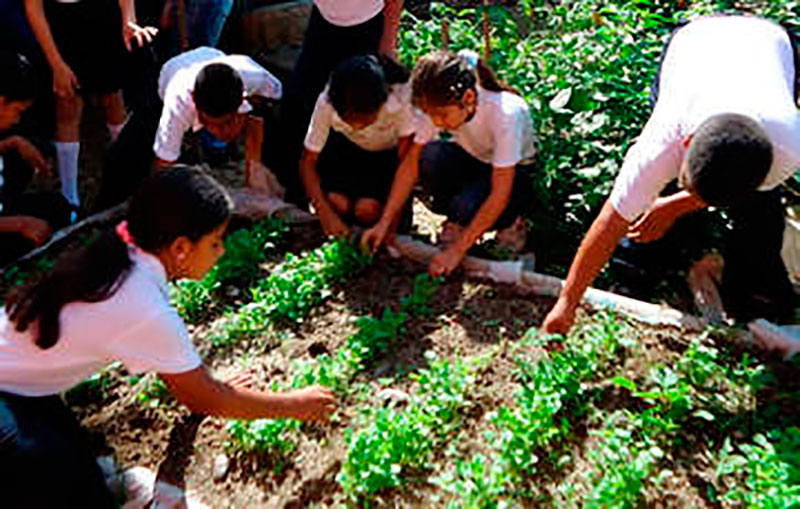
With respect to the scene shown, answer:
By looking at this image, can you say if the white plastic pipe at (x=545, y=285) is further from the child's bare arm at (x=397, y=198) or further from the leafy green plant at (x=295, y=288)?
the leafy green plant at (x=295, y=288)

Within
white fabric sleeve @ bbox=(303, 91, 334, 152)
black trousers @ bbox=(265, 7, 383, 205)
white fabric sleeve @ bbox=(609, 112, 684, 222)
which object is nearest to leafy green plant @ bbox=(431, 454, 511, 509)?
white fabric sleeve @ bbox=(609, 112, 684, 222)

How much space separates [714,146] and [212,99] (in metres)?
2.05

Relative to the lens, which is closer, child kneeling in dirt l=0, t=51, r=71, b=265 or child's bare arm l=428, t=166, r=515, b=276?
child's bare arm l=428, t=166, r=515, b=276

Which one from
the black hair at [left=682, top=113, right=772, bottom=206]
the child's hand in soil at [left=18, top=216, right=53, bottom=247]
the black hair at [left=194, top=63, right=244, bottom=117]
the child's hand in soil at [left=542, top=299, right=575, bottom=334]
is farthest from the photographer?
the child's hand in soil at [left=18, top=216, right=53, bottom=247]

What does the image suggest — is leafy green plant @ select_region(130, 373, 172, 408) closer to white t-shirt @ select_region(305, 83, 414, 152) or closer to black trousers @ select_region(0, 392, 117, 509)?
black trousers @ select_region(0, 392, 117, 509)

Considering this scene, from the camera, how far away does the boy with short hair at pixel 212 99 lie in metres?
3.47

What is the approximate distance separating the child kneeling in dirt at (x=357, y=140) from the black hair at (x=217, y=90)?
39 cm

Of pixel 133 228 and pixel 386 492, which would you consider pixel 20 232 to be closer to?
pixel 133 228

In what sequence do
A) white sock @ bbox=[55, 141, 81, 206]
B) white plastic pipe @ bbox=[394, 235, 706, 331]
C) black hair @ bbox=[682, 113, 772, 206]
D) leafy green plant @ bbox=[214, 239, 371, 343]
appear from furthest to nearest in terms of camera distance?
white sock @ bbox=[55, 141, 81, 206] < leafy green plant @ bbox=[214, 239, 371, 343] < white plastic pipe @ bbox=[394, 235, 706, 331] < black hair @ bbox=[682, 113, 772, 206]

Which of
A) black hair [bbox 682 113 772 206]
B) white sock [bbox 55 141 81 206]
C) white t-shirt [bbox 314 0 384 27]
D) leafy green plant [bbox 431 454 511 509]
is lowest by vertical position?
white sock [bbox 55 141 81 206]

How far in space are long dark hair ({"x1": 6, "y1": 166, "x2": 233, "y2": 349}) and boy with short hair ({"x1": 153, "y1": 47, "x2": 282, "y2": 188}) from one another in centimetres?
120

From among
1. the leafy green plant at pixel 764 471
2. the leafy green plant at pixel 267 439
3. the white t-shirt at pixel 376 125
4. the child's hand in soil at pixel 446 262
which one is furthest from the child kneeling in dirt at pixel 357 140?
the leafy green plant at pixel 764 471

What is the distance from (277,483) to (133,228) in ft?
3.02

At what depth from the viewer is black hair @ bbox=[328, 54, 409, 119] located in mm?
3299
